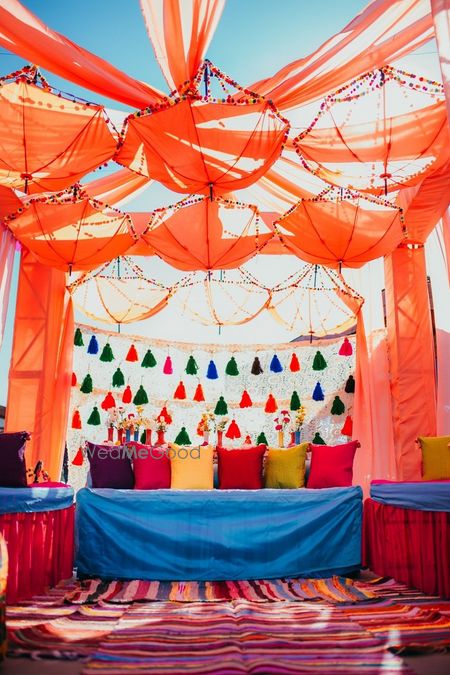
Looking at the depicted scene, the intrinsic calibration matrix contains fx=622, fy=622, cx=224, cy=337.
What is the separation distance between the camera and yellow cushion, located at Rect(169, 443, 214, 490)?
563 cm

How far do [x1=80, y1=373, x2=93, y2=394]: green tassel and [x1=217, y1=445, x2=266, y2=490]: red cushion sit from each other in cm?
299

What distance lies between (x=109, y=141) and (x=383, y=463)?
4684 millimetres

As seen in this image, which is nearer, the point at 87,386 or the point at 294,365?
the point at 87,386

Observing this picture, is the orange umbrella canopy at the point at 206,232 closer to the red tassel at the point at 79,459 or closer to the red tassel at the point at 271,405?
the red tassel at the point at 271,405

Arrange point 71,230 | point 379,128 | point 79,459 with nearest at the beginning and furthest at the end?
point 379,128 → point 71,230 → point 79,459

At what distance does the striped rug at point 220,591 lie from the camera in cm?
417

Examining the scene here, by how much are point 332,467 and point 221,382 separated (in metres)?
3.93

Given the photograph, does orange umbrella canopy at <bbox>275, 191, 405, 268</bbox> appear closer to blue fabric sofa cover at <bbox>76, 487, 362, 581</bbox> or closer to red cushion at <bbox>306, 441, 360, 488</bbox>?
red cushion at <bbox>306, 441, 360, 488</bbox>

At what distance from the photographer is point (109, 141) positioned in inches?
181

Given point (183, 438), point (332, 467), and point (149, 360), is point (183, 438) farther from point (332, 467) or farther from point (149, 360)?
point (332, 467)

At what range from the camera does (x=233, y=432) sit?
884 cm

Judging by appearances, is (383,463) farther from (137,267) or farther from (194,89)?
(194,89)

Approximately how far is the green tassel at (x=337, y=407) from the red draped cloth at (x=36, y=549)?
15.0ft

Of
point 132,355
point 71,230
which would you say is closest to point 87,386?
point 132,355
